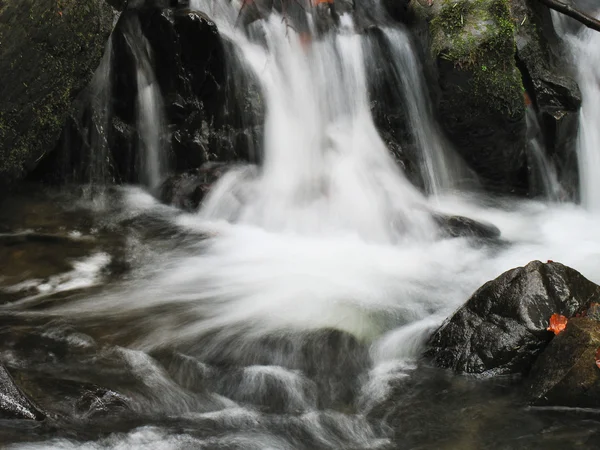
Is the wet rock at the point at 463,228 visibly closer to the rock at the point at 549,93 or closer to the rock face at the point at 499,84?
the rock face at the point at 499,84

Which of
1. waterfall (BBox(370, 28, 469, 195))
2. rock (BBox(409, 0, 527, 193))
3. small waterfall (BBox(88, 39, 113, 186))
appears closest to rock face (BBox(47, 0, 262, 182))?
small waterfall (BBox(88, 39, 113, 186))

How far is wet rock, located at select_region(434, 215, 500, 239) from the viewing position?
22.4 feet

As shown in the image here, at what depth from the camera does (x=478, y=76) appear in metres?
7.75

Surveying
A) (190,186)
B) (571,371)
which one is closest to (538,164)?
(190,186)

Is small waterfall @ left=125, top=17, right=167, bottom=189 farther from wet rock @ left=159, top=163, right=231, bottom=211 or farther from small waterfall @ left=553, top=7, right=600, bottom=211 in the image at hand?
small waterfall @ left=553, top=7, right=600, bottom=211

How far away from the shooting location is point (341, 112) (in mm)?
8227

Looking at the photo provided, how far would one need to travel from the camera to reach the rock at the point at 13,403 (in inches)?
125

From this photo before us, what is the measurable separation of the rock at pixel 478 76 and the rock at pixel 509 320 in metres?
3.85

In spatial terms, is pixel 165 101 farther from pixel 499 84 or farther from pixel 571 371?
pixel 571 371

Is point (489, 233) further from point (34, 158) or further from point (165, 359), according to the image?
point (34, 158)

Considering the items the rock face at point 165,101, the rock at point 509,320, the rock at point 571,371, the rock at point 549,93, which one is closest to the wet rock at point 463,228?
the rock at point 549,93

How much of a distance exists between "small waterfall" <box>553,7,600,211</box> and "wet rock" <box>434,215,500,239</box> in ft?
7.53

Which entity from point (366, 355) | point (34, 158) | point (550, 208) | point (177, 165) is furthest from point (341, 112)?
point (366, 355)

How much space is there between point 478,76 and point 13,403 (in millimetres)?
6342
